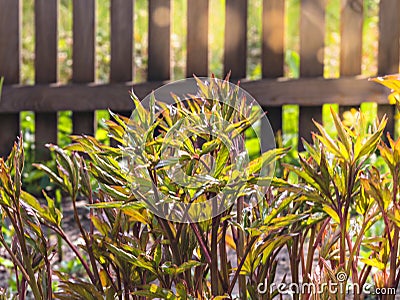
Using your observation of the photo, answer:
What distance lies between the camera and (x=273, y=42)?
401 cm

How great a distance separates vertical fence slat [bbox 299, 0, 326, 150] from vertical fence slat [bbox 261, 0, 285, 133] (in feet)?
0.36

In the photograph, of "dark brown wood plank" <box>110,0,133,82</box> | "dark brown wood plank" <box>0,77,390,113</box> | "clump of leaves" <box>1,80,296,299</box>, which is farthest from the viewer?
"dark brown wood plank" <box>110,0,133,82</box>

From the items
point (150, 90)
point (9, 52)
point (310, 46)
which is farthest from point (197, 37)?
point (9, 52)

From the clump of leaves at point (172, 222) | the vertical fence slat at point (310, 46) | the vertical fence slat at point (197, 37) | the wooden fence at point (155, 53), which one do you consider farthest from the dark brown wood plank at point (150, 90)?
the clump of leaves at point (172, 222)

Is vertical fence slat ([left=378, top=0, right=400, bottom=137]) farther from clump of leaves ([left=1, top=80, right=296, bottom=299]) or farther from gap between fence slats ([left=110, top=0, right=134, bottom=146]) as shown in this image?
clump of leaves ([left=1, top=80, right=296, bottom=299])

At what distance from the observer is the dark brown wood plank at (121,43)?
3969 millimetres

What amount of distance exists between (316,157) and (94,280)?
434mm

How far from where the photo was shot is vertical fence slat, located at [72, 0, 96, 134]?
3.99 meters

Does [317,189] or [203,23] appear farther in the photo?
[203,23]

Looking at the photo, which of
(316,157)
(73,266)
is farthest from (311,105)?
(316,157)

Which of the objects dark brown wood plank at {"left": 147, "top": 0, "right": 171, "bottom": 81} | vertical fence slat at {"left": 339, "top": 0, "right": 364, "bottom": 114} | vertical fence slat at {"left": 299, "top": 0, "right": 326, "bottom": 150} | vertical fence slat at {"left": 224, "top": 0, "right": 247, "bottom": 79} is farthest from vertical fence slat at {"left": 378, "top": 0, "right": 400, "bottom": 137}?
dark brown wood plank at {"left": 147, "top": 0, "right": 171, "bottom": 81}

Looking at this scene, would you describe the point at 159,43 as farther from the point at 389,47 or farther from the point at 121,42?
the point at 389,47

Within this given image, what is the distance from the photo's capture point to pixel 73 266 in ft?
8.41

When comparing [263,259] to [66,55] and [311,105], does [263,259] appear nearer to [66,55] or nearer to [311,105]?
[311,105]
